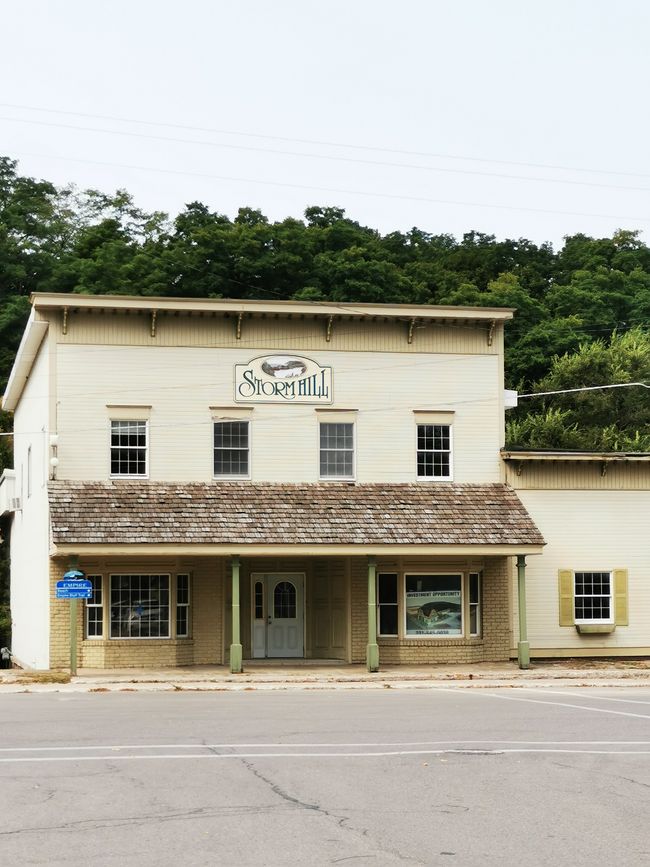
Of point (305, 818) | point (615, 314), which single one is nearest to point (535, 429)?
point (615, 314)

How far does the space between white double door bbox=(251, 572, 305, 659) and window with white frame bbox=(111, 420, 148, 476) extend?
4171 mm

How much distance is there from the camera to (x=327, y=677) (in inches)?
1141

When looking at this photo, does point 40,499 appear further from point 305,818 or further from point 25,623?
point 305,818

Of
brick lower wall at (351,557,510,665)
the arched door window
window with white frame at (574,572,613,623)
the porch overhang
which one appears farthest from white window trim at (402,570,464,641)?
window with white frame at (574,572,613,623)

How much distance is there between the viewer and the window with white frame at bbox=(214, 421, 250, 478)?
105 ft

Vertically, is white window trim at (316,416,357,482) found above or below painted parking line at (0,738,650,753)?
above

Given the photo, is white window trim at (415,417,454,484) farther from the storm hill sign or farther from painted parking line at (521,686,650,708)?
painted parking line at (521,686,650,708)

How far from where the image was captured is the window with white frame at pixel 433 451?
3328cm

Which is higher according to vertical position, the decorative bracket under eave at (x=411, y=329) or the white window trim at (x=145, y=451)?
the decorative bracket under eave at (x=411, y=329)

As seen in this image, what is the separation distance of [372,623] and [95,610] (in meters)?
6.41

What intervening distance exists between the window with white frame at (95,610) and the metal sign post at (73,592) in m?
1.79

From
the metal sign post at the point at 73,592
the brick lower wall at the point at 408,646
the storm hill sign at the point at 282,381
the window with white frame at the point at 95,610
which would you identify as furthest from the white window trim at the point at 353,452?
the metal sign post at the point at 73,592

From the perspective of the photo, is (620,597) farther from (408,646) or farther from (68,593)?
(68,593)

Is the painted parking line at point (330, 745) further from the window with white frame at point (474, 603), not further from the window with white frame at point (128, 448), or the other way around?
the window with white frame at point (474, 603)
